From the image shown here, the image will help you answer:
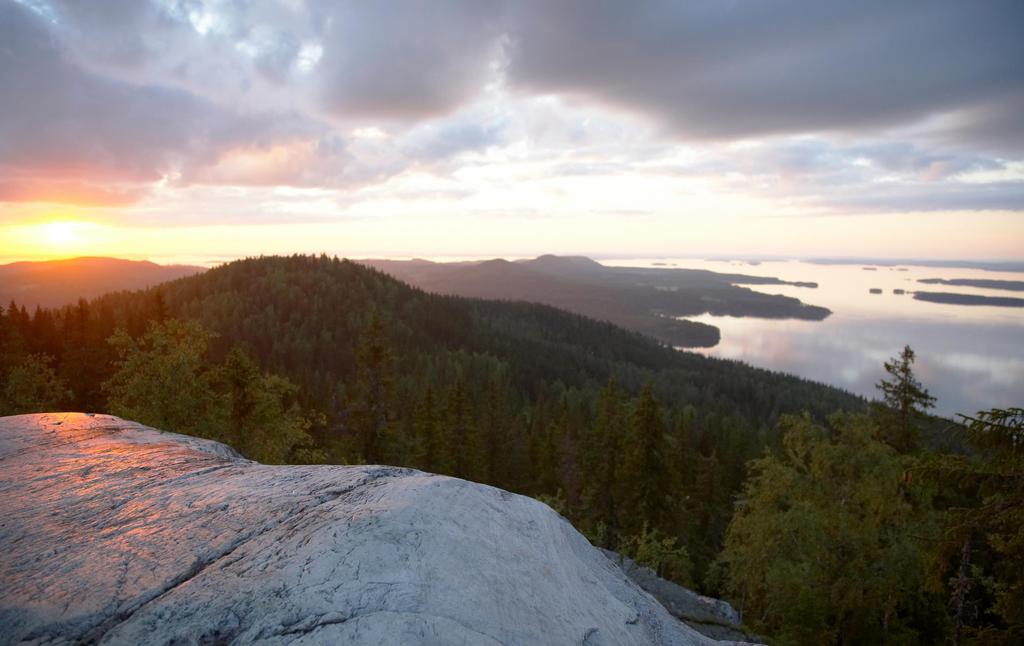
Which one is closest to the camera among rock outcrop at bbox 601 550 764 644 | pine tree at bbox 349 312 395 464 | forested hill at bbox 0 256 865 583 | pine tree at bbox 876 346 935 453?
rock outcrop at bbox 601 550 764 644

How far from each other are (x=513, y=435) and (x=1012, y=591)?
134 ft

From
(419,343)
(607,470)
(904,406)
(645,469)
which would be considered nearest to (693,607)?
(645,469)

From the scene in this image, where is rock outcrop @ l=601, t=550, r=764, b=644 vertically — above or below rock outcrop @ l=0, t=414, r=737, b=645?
below

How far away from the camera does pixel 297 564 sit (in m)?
4.11

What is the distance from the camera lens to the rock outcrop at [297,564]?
145 inches

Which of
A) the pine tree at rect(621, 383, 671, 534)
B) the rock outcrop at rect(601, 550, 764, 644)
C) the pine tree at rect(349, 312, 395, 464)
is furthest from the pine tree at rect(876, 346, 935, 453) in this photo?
the pine tree at rect(349, 312, 395, 464)

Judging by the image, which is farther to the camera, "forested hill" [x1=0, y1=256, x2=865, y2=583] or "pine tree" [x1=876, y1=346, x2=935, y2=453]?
"pine tree" [x1=876, y1=346, x2=935, y2=453]

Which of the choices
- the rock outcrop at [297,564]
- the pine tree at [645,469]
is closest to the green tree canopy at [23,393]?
the rock outcrop at [297,564]

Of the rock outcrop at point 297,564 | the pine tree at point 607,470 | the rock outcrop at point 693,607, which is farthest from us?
the pine tree at point 607,470

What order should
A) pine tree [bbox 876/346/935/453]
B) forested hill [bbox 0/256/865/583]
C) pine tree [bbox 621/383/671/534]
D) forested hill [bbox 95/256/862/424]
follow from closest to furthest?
forested hill [bbox 0/256/865/583] < pine tree [bbox 876/346/935/453] < pine tree [bbox 621/383/671/534] < forested hill [bbox 95/256/862/424]

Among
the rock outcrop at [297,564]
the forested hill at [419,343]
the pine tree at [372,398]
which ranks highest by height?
the rock outcrop at [297,564]

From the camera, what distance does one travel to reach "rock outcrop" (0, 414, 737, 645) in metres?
3.68

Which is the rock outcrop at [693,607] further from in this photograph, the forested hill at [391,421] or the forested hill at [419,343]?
the forested hill at [419,343]

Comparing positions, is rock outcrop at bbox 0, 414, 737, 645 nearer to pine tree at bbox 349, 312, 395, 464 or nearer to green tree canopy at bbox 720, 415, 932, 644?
green tree canopy at bbox 720, 415, 932, 644
